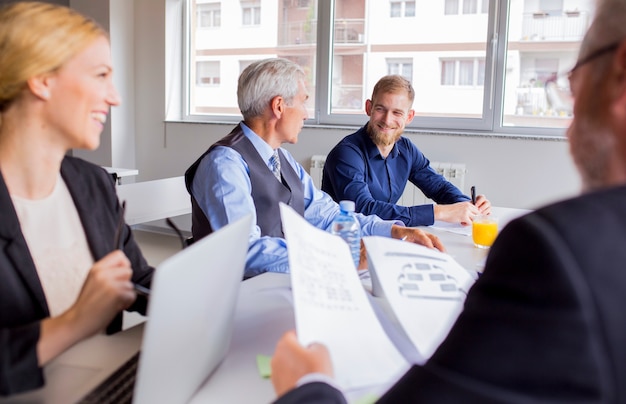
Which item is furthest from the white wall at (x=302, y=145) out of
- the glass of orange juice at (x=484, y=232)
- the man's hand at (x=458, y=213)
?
the glass of orange juice at (x=484, y=232)

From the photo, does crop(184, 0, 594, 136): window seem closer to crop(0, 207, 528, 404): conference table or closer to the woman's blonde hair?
crop(0, 207, 528, 404): conference table

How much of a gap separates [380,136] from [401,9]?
1736 mm

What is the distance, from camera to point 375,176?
277 cm

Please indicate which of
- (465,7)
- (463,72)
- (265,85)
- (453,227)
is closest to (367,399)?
(265,85)

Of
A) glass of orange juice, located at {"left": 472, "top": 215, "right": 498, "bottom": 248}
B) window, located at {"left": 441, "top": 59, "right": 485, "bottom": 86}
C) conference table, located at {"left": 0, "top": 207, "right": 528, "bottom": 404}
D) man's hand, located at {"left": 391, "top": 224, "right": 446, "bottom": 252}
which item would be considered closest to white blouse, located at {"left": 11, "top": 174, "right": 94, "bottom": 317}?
conference table, located at {"left": 0, "top": 207, "right": 528, "bottom": 404}

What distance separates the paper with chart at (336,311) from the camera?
0.85 meters

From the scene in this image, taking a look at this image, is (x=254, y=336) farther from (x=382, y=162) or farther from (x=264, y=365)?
(x=382, y=162)

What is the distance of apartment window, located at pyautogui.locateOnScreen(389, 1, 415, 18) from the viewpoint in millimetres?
4035

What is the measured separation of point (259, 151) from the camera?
1.92m

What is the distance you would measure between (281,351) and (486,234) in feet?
4.17

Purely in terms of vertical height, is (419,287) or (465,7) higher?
(465,7)

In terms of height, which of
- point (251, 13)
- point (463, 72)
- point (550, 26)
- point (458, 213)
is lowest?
point (458, 213)

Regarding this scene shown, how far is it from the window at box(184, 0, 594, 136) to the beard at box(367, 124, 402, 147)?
3.56ft

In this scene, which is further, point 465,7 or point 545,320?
point 465,7
